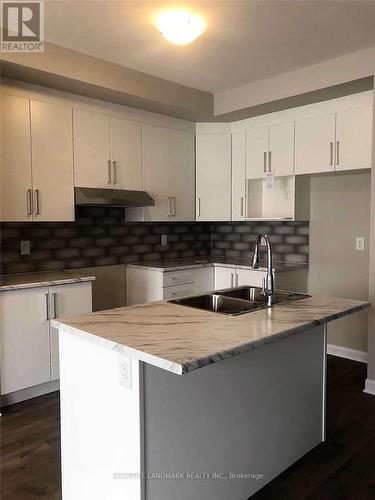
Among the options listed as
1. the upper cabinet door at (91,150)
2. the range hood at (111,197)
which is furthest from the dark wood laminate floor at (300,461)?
the upper cabinet door at (91,150)

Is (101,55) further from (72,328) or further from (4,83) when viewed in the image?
(72,328)

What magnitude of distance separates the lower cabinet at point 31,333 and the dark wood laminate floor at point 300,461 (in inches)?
8.2

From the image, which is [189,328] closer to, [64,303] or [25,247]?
[64,303]

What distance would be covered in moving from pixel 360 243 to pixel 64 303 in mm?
2694

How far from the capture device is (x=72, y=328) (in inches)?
68.4

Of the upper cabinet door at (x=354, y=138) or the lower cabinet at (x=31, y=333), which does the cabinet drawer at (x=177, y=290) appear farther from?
the upper cabinet door at (x=354, y=138)

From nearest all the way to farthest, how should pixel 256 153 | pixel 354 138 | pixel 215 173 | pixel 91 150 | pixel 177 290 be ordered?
pixel 354 138, pixel 91 150, pixel 177 290, pixel 256 153, pixel 215 173

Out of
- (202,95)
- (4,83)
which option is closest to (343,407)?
(202,95)

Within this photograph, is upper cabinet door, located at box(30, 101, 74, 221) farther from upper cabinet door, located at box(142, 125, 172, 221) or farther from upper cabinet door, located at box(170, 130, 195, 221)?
upper cabinet door, located at box(170, 130, 195, 221)

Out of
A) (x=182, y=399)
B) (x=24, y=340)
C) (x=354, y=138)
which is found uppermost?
(x=354, y=138)

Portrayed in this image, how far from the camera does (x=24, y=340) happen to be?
2.94 meters

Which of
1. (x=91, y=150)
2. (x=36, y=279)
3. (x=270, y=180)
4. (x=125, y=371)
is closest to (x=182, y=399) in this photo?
(x=125, y=371)

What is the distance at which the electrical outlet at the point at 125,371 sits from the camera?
1.54m

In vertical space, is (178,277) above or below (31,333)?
above
